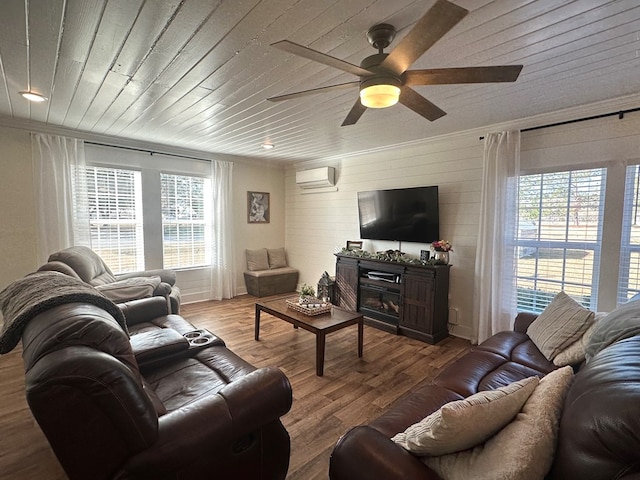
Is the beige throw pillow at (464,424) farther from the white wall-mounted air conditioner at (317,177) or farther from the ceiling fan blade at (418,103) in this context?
the white wall-mounted air conditioner at (317,177)

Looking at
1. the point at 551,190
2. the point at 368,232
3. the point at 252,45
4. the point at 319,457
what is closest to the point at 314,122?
the point at 252,45

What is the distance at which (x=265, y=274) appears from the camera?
5.58 meters

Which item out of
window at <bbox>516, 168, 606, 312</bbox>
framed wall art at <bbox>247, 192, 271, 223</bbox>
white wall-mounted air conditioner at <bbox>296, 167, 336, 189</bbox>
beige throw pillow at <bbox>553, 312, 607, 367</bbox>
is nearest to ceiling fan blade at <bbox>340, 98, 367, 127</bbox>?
beige throw pillow at <bbox>553, 312, 607, 367</bbox>

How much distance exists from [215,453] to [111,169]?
4.39 meters

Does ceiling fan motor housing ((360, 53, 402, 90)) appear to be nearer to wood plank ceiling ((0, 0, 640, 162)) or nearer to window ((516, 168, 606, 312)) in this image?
wood plank ceiling ((0, 0, 640, 162))

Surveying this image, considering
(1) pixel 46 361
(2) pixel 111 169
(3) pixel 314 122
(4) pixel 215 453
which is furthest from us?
(2) pixel 111 169

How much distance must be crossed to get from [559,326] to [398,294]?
6.40ft

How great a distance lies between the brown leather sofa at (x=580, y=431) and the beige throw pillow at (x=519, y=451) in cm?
3

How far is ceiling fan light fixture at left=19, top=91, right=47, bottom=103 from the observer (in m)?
2.70

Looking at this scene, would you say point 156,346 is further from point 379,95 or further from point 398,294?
point 398,294

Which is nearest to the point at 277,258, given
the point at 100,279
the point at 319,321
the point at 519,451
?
the point at 100,279

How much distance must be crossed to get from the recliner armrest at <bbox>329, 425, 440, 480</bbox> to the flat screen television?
3104 mm

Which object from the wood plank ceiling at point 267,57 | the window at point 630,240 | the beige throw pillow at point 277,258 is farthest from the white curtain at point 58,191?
the window at point 630,240

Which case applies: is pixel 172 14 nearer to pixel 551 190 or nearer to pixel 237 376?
pixel 237 376
